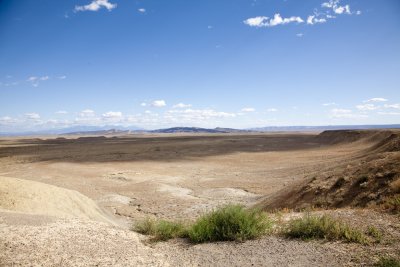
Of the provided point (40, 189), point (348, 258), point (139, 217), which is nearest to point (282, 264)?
point (348, 258)

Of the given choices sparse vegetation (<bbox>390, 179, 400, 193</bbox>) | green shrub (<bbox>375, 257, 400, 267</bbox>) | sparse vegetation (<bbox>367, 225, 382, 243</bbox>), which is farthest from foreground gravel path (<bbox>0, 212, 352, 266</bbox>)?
sparse vegetation (<bbox>390, 179, 400, 193</bbox>)

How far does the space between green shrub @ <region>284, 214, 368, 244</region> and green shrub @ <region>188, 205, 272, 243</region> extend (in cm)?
58

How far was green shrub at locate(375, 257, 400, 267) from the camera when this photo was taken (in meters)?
5.14

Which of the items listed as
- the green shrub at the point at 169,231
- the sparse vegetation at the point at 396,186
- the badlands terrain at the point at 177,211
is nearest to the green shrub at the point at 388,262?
the badlands terrain at the point at 177,211

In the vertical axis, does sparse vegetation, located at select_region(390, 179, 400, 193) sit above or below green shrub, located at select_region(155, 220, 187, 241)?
above

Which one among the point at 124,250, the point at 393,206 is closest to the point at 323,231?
the point at 393,206

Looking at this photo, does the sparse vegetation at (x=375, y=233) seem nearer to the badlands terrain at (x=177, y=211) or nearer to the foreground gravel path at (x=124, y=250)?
the badlands terrain at (x=177, y=211)

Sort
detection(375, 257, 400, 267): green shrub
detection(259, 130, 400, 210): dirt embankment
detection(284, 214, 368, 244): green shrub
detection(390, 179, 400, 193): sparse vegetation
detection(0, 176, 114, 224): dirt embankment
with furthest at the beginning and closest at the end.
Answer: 1. detection(259, 130, 400, 210): dirt embankment
2. detection(390, 179, 400, 193): sparse vegetation
3. detection(0, 176, 114, 224): dirt embankment
4. detection(284, 214, 368, 244): green shrub
5. detection(375, 257, 400, 267): green shrub

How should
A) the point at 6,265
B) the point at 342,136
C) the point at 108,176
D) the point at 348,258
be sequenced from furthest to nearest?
1. the point at 342,136
2. the point at 108,176
3. the point at 348,258
4. the point at 6,265

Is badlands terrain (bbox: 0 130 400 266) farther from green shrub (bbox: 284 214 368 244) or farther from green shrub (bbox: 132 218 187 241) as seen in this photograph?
green shrub (bbox: 132 218 187 241)

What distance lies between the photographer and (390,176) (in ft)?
38.0

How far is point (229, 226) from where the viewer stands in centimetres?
716

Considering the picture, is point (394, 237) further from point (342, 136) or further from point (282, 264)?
point (342, 136)

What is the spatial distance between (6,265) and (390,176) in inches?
430
